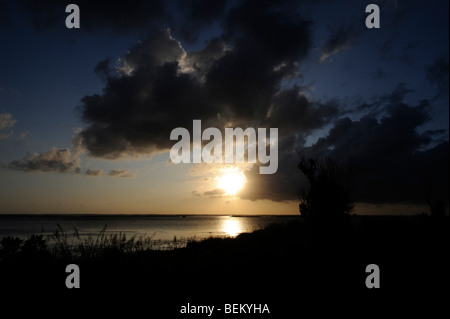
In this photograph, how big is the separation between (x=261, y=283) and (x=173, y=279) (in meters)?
2.36

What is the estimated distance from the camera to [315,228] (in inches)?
674

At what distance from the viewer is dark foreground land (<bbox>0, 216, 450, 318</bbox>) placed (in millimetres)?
5789

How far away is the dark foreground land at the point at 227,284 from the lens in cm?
579

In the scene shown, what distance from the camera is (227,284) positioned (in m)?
7.36
